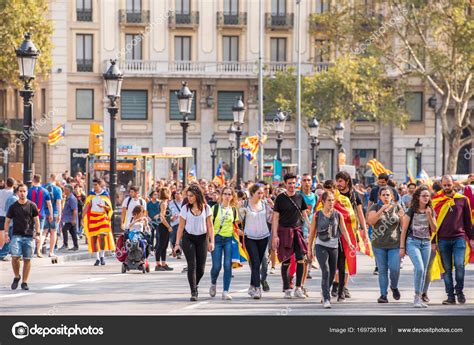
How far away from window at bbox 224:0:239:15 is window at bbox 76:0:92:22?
21.7 feet

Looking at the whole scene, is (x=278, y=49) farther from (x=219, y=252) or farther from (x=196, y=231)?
(x=196, y=231)

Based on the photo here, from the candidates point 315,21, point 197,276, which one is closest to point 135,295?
point 197,276

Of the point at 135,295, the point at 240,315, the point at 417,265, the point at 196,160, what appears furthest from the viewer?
the point at 196,160

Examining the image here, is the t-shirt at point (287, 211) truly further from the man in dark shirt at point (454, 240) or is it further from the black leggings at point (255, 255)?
the man in dark shirt at point (454, 240)

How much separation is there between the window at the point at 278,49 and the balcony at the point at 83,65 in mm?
9154

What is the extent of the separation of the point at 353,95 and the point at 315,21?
375 centimetres

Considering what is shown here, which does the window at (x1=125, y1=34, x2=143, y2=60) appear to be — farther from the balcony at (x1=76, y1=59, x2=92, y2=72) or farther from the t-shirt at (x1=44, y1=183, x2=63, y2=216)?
the t-shirt at (x1=44, y1=183, x2=63, y2=216)

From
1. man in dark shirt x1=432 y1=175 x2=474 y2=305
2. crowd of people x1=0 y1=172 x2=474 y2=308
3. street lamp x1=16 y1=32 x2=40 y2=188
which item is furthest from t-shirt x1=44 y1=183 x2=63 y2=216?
man in dark shirt x1=432 y1=175 x2=474 y2=305

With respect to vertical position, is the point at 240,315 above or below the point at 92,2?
below

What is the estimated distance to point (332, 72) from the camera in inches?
2287

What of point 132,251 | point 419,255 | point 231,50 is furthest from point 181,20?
point 419,255

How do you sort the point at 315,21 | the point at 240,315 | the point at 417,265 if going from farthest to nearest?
the point at 315,21 < the point at 417,265 < the point at 240,315

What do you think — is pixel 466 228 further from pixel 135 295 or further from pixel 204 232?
pixel 135 295

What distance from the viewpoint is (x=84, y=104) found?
61.1 metres
